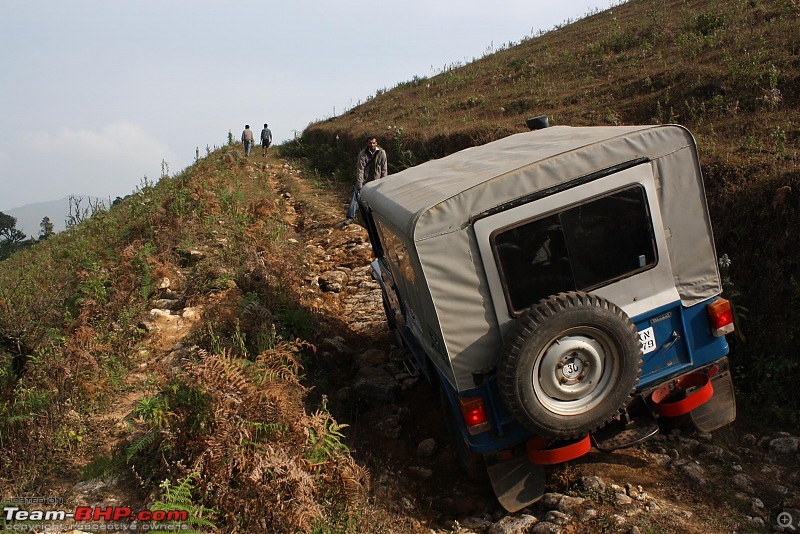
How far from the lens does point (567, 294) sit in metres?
3.43

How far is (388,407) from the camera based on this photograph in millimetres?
5477

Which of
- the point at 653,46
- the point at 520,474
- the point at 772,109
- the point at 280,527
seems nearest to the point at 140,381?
the point at 280,527

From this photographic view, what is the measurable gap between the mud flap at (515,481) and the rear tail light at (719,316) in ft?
4.91

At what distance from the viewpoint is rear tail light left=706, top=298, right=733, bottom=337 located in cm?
385

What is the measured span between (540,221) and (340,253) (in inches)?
263

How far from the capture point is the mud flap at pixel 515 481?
387cm

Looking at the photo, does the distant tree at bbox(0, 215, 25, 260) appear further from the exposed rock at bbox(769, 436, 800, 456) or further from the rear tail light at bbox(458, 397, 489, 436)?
the exposed rock at bbox(769, 436, 800, 456)

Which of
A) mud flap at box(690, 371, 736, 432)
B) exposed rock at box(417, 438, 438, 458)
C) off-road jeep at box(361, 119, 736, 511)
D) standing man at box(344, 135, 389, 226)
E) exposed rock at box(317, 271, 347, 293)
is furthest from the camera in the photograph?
standing man at box(344, 135, 389, 226)

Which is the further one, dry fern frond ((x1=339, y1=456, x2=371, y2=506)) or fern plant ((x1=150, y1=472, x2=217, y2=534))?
dry fern frond ((x1=339, y1=456, x2=371, y2=506))

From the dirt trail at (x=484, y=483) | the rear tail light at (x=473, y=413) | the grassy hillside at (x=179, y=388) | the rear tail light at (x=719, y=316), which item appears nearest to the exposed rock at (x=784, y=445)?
the dirt trail at (x=484, y=483)

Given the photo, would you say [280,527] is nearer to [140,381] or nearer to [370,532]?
[370,532]

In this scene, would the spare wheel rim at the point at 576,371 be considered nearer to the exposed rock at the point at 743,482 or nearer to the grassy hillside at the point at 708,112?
the exposed rock at the point at 743,482

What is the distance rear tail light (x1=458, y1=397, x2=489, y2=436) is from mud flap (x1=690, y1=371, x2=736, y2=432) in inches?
66.8

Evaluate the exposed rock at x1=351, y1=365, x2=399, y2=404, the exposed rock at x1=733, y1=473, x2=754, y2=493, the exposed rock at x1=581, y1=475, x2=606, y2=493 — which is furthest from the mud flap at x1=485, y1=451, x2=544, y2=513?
the exposed rock at x1=351, y1=365, x2=399, y2=404
